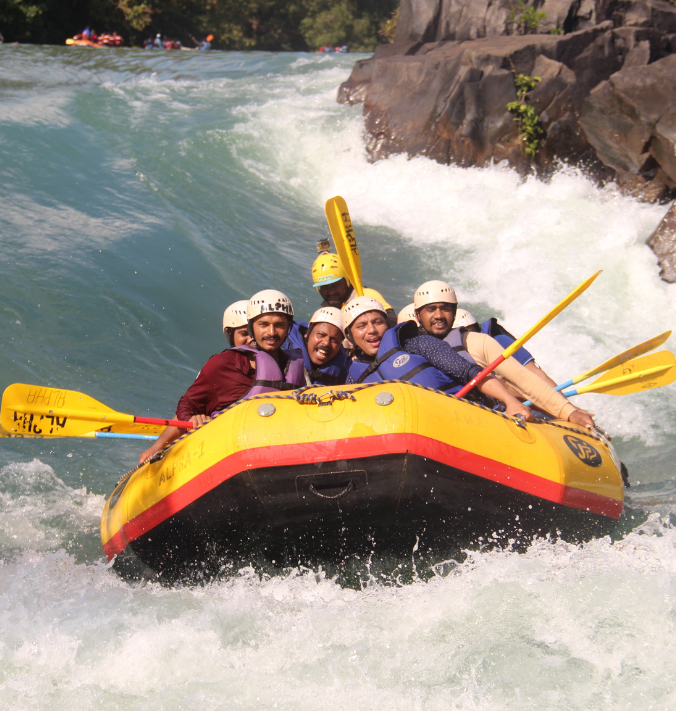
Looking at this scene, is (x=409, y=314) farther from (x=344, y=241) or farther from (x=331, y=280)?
(x=344, y=241)

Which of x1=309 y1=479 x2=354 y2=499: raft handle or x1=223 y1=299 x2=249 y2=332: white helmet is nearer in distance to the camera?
x1=309 y1=479 x2=354 y2=499: raft handle

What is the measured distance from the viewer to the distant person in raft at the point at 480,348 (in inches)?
176

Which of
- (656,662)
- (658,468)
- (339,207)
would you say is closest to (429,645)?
(656,662)

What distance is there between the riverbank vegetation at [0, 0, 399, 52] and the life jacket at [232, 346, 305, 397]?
2238 cm

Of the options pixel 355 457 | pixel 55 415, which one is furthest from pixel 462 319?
pixel 55 415

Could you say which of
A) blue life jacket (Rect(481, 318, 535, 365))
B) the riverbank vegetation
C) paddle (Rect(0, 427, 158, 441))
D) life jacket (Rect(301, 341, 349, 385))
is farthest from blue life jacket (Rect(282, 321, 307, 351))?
the riverbank vegetation

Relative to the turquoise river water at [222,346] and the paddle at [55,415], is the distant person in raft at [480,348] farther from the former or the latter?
the paddle at [55,415]

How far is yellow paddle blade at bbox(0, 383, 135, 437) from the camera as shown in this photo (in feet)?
12.5

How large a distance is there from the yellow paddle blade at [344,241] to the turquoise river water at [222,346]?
5.60 ft

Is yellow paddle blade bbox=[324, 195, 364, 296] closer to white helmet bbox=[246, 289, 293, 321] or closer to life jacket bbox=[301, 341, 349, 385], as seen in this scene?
life jacket bbox=[301, 341, 349, 385]

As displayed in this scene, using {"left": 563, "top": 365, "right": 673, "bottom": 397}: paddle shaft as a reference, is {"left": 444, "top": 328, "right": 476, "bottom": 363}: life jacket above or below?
above

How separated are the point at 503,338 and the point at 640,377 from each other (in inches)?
34.3

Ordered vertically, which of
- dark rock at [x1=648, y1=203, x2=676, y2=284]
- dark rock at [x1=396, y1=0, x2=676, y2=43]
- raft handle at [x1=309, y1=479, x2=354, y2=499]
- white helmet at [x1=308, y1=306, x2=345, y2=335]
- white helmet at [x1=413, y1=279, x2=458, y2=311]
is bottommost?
dark rock at [x1=648, y1=203, x2=676, y2=284]

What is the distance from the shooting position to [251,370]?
4.21 meters
